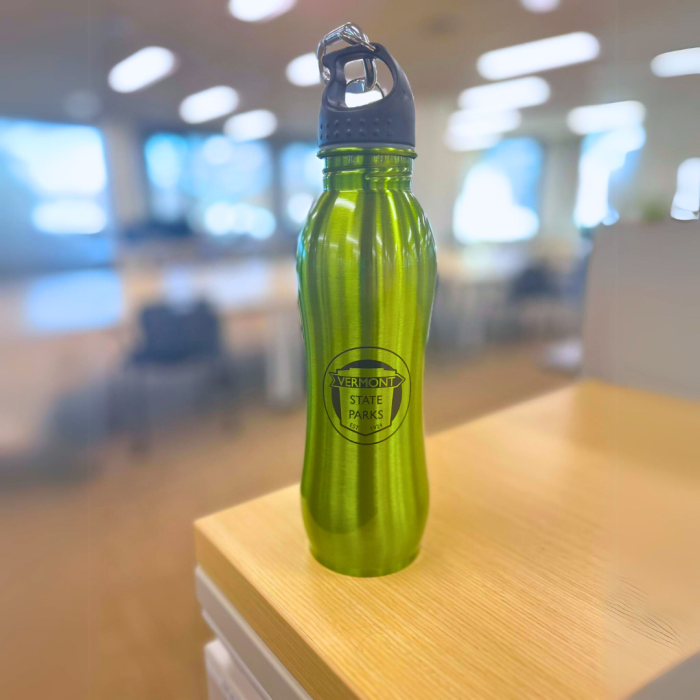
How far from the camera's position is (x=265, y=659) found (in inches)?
13.5

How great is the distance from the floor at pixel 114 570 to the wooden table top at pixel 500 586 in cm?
13

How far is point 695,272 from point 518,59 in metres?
1.70

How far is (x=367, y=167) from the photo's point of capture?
12.0 inches

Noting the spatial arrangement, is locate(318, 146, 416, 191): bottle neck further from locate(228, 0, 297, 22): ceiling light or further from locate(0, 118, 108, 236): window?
locate(228, 0, 297, 22): ceiling light

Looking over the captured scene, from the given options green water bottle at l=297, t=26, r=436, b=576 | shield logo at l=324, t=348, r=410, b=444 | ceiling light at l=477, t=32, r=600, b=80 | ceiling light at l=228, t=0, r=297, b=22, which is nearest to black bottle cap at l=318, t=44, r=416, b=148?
green water bottle at l=297, t=26, r=436, b=576

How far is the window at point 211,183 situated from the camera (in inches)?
59.8

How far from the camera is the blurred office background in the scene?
2.86 feet

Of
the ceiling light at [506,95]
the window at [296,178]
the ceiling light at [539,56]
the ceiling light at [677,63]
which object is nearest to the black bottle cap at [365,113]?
the ceiling light at [677,63]

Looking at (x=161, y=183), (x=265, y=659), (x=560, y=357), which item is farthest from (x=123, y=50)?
(x=560, y=357)

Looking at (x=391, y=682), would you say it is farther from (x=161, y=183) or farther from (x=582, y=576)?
(x=161, y=183)

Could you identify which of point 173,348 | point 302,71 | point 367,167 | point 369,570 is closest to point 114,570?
point 173,348

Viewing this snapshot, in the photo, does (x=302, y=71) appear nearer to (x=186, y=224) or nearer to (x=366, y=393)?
(x=186, y=224)

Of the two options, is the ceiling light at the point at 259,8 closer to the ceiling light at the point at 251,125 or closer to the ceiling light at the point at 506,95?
the ceiling light at the point at 251,125

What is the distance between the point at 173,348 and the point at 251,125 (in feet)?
2.38
